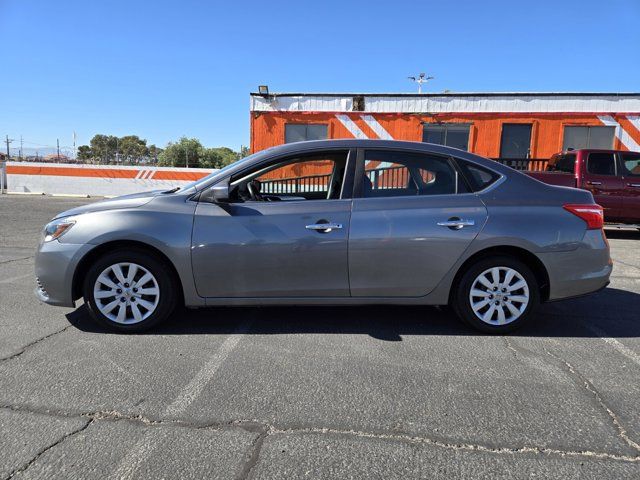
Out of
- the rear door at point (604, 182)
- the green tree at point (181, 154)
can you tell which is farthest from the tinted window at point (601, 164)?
the green tree at point (181, 154)

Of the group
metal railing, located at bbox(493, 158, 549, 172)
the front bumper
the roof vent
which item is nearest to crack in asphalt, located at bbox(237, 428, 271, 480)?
the front bumper

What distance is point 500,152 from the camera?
1270cm

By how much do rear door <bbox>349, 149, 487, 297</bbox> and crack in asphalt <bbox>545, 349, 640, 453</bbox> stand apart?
3.70ft

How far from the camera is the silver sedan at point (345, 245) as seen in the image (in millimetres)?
3828

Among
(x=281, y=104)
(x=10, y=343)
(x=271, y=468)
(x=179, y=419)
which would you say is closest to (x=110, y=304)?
(x=10, y=343)

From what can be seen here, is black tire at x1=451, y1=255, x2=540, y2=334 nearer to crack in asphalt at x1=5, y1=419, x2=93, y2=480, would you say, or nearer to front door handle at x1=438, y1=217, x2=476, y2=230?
front door handle at x1=438, y1=217, x2=476, y2=230

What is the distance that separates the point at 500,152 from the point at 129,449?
40.7 ft

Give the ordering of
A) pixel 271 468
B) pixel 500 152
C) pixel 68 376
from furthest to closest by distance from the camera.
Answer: pixel 500 152 < pixel 68 376 < pixel 271 468

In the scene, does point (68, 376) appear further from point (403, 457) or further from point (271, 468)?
point (403, 457)

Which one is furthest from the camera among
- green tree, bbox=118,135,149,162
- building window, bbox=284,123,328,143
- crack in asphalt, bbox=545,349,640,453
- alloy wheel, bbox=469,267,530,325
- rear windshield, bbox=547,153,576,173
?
green tree, bbox=118,135,149,162

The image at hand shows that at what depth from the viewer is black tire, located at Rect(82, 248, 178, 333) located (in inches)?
153

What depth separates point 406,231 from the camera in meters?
3.86

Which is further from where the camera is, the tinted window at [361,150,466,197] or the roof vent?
the roof vent

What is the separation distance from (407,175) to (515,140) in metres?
9.96
